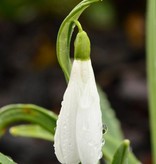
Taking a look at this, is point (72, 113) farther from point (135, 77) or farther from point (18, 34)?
point (18, 34)

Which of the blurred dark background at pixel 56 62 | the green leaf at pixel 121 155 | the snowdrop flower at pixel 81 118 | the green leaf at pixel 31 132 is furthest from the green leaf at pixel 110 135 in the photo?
the blurred dark background at pixel 56 62

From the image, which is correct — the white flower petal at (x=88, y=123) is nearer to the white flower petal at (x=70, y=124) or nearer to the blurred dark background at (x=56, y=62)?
the white flower petal at (x=70, y=124)

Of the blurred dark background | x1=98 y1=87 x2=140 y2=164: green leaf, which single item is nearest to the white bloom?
x1=98 y1=87 x2=140 y2=164: green leaf

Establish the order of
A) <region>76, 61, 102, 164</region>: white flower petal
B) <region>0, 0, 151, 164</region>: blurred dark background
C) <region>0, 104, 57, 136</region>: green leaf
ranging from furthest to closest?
<region>0, 0, 151, 164</region>: blurred dark background < <region>0, 104, 57, 136</region>: green leaf < <region>76, 61, 102, 164</region>: white flower petal

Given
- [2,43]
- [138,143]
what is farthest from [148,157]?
[2,43]

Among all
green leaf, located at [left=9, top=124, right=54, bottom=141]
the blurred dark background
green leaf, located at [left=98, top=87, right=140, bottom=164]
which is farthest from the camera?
the blurred dark background

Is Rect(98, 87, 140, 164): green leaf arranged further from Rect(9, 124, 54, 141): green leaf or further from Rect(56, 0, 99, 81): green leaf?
Rect(56, 0, 99, 81): green leaf
